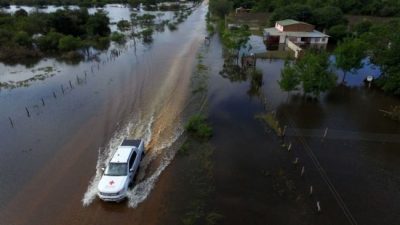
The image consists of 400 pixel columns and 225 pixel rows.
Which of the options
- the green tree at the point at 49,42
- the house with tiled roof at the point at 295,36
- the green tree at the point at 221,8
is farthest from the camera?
the green tree at the point at 221,8

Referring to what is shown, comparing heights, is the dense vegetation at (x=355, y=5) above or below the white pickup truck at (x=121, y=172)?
above

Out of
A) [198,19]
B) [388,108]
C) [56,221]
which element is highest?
[198,19]

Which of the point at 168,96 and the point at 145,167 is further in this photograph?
the point at 168,96

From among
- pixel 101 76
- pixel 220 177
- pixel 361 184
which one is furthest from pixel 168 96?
pixel 361 184

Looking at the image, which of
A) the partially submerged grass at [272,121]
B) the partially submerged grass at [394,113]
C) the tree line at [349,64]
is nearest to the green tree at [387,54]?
the tree line at [349,64]

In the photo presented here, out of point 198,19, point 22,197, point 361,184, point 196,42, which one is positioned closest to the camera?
point 22,197

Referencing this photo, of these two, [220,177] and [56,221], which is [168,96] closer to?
[220,177]

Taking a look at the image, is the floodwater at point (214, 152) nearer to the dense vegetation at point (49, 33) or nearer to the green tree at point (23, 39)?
the dense vegetation at point (49, 33)

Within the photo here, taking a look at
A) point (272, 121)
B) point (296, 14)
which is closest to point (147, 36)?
point (296, 14)
